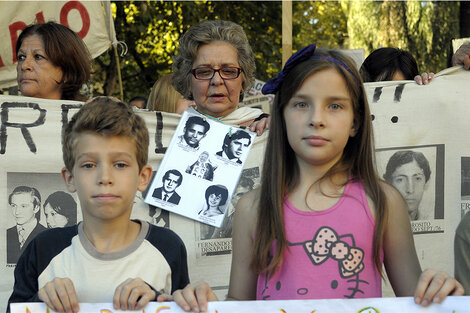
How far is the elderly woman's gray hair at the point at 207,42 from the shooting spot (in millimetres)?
3289

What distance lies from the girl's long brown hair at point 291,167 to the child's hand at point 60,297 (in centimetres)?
55

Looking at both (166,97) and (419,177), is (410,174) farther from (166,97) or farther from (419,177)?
(166,97)

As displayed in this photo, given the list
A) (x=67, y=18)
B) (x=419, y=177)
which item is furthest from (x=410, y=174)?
(x=67, y=18)

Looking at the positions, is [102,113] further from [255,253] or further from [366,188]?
[366,188]

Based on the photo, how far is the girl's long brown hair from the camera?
83.6 inches

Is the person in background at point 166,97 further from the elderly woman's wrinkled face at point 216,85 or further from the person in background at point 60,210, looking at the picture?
the person in background at point 60,210

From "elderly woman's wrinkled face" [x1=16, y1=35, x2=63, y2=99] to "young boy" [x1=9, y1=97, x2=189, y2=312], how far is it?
1287mm

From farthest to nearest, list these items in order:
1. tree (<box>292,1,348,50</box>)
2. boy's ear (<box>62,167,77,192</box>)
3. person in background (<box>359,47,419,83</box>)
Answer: tree (<box>292,1,348,50</box>) → person in background (<box>359,47,419,83</box>) → boy's ear (<box>62,167,77,192</box>)

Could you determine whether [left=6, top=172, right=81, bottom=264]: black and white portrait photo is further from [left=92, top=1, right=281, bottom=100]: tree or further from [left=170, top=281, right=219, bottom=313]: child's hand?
[left=92, top=1, right=281, bottom=100]: tree

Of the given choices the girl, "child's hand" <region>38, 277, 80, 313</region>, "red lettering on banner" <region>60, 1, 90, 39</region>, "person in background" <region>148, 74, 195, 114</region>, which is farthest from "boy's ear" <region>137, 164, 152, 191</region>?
"red lettering on banner" <region>60, 1, 90, 39</region>

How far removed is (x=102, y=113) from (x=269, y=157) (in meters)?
0.55

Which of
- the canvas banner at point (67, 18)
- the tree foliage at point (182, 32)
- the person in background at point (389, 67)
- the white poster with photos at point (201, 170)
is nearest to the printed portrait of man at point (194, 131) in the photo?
the white poster with photos at point (201, 170)

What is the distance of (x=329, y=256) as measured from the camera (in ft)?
6.84

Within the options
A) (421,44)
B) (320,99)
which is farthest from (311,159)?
(421,44)
